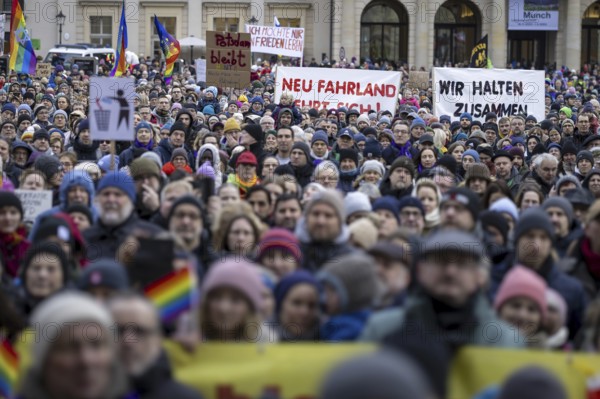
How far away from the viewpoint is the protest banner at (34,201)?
32.6 feet

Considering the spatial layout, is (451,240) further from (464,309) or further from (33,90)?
(33,90)

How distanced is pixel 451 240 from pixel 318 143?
386 inches

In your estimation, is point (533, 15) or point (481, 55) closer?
point (481, 55)

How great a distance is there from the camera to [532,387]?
165 inches

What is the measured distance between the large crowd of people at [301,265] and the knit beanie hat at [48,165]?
0.06 ft

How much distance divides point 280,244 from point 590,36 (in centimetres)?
5704

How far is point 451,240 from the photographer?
202 inches

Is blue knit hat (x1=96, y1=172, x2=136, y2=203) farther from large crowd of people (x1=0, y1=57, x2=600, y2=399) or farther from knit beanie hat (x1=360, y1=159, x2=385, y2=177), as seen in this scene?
knit beanie hat (x1=360, y1=159, x2=385, y2=177)

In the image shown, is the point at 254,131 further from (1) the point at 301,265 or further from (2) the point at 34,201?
(1) the point at 301,265

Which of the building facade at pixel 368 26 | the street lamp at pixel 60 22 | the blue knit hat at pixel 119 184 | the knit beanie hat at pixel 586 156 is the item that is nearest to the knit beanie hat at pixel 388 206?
the blue knit hat at pixel 119 184

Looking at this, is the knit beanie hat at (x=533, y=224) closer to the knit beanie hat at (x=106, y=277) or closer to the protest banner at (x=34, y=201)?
the knit beanie hat at (x=106, y=277)


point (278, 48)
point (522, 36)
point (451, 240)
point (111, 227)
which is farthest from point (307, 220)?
point (522, 36)

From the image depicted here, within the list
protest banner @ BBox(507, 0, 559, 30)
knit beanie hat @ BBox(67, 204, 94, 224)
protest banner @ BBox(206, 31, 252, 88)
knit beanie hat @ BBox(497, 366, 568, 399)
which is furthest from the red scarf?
protest banner @ BBox(507, 0, 559, 30)

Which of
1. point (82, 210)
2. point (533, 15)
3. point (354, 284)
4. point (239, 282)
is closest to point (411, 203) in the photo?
point (82, 210)
